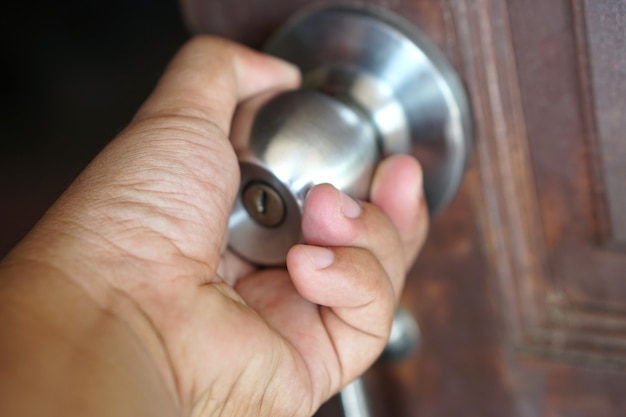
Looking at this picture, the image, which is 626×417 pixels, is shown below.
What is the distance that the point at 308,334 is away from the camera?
1.05 ft

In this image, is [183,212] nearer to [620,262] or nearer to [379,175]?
[379,175]

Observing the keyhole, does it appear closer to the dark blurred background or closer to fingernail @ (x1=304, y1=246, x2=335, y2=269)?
fingernail @ (x1=304, y1=246, x2=335, y2=269)

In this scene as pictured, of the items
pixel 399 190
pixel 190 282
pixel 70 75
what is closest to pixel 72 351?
pixel 190 282

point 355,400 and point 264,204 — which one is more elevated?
point 264,204

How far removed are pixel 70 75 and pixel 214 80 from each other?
60 centimetres

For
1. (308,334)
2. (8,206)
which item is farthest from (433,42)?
(8,206)

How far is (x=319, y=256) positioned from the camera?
281 millimetres

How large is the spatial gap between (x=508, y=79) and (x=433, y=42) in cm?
4

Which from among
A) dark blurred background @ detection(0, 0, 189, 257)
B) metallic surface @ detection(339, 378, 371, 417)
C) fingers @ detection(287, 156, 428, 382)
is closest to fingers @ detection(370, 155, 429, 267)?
fingers @ detection(287, 156, 428, 382)

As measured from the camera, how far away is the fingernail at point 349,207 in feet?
0.99

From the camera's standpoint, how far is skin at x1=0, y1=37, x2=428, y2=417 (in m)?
0.21

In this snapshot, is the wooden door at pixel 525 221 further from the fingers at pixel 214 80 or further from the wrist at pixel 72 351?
the wrist at pixel 72 351

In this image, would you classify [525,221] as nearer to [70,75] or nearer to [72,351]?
[72,351]

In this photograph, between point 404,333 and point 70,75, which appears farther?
point 70,75
